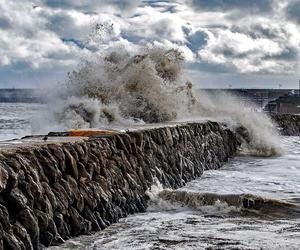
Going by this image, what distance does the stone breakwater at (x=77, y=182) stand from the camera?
7.14m

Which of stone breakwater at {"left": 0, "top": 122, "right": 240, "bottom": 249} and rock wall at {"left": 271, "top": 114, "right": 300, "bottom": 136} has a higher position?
stone breakwater at {"left": 0, "top": 122, "right": 240, "bottom": 249}

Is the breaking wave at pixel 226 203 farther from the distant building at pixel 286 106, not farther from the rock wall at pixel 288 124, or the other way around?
the distant building at pixel 286 106

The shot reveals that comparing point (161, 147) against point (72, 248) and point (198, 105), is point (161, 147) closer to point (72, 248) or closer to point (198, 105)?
point (72, 248)

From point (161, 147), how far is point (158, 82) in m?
10.4

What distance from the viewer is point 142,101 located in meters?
22.7

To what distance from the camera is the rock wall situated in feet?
127

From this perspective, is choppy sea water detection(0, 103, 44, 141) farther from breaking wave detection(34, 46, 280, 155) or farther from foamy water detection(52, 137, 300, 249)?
foamy water detection(52, 137, 300, 249)

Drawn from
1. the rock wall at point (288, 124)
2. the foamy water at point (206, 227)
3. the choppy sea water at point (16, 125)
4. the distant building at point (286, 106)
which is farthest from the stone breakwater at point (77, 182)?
the distant building at point (286, 106)

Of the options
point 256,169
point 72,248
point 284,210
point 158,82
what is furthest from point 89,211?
point 158,82

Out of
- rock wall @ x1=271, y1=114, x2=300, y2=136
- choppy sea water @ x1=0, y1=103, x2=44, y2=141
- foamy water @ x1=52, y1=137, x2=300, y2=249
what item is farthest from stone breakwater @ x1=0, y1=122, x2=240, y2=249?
rock wall @ x1=271, y1=114, x2=300, y2=136

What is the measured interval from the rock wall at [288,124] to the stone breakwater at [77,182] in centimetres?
2509

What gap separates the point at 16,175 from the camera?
733 cm

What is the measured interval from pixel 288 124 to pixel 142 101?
65.4 feet

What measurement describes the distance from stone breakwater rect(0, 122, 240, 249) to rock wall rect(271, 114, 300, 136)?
82.3 feet
